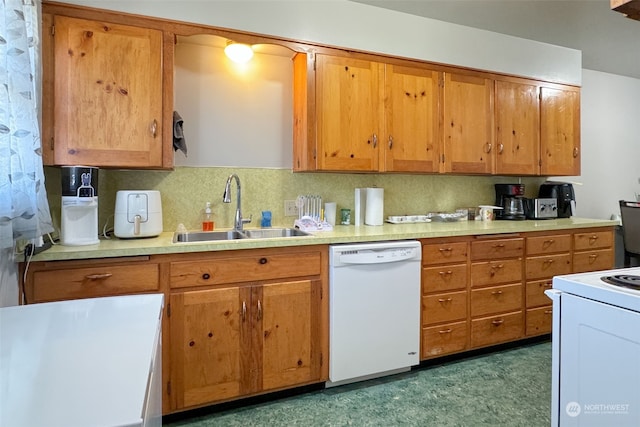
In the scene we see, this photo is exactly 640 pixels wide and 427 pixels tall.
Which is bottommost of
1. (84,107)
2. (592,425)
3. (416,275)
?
(592,425)

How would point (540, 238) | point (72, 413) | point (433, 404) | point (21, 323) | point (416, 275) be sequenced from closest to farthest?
point (72, 413) < point (21, 323) < point (433, 404) < point (416, 275) < point (540, 238)

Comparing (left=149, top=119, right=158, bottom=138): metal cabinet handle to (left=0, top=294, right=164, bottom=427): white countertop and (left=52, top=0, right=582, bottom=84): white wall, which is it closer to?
(left=52, top=0, right=582, bottom=84): white wall

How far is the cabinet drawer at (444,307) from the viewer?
7.83 ft

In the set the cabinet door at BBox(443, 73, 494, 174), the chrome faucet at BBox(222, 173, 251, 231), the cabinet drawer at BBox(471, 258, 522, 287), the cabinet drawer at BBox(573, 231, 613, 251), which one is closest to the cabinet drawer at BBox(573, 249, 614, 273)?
the cabinet drawer at BBox(573, 231, 613, 251)

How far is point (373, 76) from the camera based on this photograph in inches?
99.0

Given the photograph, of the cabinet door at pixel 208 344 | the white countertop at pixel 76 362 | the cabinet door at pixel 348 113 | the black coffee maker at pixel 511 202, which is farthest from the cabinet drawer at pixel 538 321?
the white countertop at pixel 76 362

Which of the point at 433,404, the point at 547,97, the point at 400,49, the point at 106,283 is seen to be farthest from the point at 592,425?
the point at 547,97

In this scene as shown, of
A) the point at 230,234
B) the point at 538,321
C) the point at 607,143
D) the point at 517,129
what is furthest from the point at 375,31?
the point at 607,143

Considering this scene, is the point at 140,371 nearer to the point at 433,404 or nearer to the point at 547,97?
the point at 433,404

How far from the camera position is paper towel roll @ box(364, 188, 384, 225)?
105 inches

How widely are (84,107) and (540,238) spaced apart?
3.14m

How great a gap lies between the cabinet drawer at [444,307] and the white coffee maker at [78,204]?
199cm

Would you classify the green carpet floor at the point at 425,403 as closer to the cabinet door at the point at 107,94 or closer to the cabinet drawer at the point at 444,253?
the cabinet drawer at the point at 444,253

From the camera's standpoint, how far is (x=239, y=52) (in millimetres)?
2477
